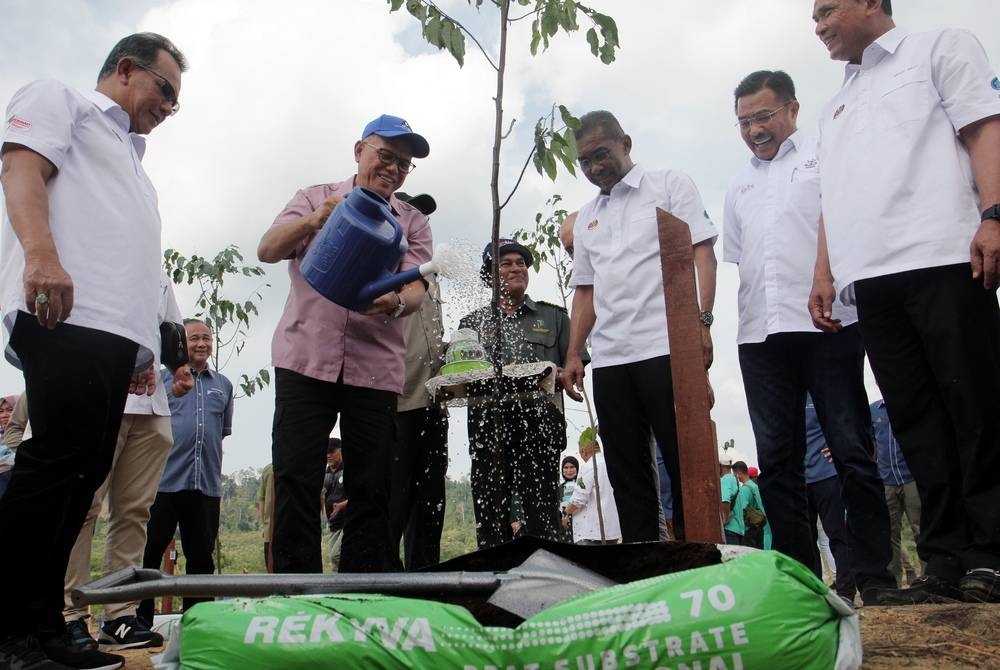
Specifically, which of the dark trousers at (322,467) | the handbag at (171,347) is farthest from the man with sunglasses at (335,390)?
the handbag at (171,347)

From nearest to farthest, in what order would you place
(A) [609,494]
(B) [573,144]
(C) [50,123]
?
1. (C) [50,123]
2. (B) [573,144]
3. (A) [609,494]

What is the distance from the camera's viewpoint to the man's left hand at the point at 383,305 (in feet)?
9.50

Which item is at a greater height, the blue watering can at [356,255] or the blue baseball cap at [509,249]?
the blue baseball cap at [509,249]

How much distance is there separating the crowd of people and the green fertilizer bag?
34.2 inches

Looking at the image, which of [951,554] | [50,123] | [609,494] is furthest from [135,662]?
[609,494]

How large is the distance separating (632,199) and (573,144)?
607 millimetres

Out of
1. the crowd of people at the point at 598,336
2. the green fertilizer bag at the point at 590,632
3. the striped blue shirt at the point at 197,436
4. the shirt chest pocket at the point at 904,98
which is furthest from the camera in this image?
the striped blue shirt at the point at 197,436

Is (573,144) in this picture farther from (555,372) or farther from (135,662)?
(135,662)

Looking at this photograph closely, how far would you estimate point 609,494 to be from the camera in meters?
6.76

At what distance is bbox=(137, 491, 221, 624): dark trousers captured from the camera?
4520 mm

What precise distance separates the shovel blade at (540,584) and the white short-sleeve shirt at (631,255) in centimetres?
152

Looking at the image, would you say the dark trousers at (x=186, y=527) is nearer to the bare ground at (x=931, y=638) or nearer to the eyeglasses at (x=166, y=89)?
the bare ground at (x=931, y=638)

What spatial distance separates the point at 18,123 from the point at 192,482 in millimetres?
2893

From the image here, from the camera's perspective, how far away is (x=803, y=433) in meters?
3.14
